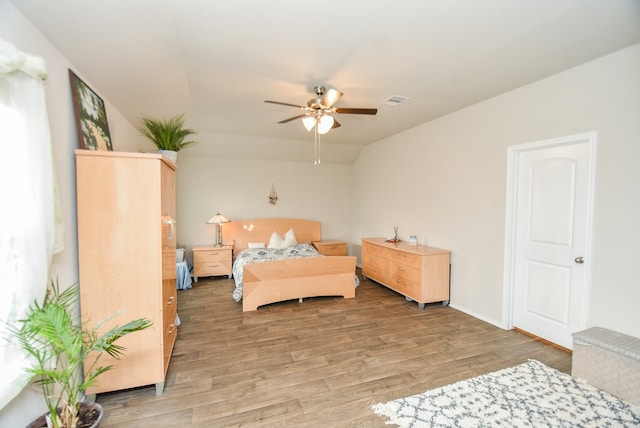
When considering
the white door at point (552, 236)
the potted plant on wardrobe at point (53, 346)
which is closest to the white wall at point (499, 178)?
the white door at point (552, 236)

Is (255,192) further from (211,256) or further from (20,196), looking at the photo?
(20,196)

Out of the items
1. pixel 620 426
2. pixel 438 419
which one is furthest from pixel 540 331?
pixel 438 419

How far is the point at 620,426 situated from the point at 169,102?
498cm

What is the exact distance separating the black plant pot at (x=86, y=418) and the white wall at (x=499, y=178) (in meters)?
3.84

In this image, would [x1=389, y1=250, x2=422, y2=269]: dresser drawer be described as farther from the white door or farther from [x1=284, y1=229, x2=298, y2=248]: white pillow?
[x1=284, y1=229, x2=298, y2=248]: white pillow

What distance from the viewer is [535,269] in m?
3.11

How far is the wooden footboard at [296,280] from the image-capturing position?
3818mm

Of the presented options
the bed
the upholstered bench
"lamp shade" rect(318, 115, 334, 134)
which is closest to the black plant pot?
the bed

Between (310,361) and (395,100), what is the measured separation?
10.1ft

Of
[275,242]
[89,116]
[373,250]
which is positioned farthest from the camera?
[275,242]

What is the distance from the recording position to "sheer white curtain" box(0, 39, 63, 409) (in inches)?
50.4

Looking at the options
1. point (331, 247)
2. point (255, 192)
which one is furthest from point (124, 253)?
point (331, 247)

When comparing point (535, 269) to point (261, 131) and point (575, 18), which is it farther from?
point (261, 131)

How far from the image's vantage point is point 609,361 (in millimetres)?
2135
